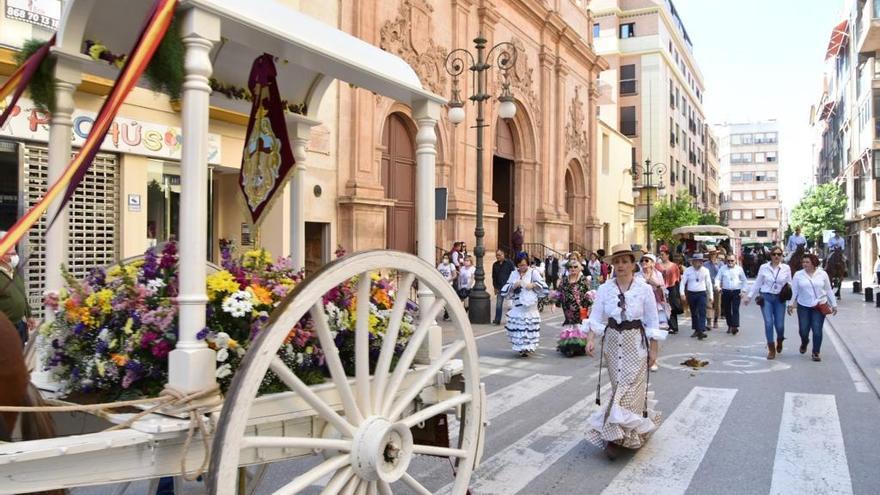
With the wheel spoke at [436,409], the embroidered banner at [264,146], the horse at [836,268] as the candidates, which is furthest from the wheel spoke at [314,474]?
the horse at [836,268]

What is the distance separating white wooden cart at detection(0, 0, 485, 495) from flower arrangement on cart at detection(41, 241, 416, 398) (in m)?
0.22

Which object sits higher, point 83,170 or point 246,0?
point 246,0

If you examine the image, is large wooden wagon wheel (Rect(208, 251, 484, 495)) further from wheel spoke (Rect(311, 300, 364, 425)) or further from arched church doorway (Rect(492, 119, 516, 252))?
arched church doorway (Rect(492, 119, 516, 252))

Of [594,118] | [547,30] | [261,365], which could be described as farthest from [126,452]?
[594,118]

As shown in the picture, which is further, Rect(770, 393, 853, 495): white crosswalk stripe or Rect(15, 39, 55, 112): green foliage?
Rect(770, 393, 853, 495): white crosswalk stripe

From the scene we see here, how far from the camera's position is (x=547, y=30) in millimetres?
27891

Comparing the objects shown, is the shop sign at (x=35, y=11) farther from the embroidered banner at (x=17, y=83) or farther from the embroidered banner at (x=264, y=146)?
the embroidered banner at (x=17, y=83)

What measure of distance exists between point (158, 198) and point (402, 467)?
11.1 m

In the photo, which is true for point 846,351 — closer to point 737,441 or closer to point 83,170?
point 737,441

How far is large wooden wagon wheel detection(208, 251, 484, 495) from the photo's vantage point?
2.28m

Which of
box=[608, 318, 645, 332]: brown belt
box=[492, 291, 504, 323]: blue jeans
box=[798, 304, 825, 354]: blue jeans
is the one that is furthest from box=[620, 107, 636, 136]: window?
box=[608, 318, 645, 332]: brown belt

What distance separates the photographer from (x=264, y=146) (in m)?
4.67

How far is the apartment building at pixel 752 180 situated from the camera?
117875mm

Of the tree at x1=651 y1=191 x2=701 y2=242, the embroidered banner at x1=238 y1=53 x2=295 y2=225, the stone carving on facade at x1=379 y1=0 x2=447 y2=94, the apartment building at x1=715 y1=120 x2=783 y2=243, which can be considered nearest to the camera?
the embroidered banner at x1=238 y1=53 x2=295 y2=225
